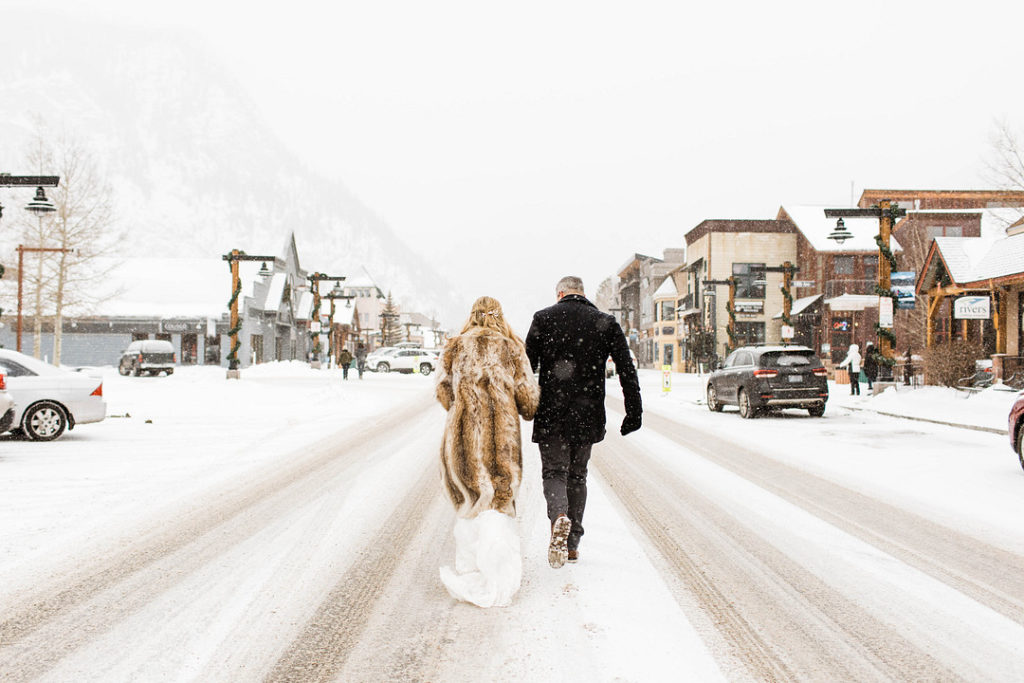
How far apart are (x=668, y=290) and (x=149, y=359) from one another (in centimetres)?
4462

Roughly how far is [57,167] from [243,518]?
39396 millimetres

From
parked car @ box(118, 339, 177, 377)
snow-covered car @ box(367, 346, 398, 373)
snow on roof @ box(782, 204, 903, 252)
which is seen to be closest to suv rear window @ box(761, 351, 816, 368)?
parked car @ box(118, 339, 177, 377)

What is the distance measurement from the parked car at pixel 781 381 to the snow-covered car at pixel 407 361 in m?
34.9

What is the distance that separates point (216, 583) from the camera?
16.1 feet

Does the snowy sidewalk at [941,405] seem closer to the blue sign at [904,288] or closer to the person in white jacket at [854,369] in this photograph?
the person in white jacket at [854,369]

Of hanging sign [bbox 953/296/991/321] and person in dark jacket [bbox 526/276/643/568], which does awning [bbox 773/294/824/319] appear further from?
person in dark jacket [bbox 526/276/643/568]

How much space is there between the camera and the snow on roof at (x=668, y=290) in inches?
2745

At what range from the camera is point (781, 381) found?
59.1ft

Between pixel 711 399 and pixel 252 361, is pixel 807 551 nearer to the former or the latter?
pixel 711 399

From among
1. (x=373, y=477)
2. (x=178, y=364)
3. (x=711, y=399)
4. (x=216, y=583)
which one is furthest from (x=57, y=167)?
(x=216, y=583)

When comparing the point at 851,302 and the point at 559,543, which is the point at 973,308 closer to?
the point at 559,543

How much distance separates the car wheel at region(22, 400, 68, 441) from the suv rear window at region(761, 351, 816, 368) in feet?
45.9

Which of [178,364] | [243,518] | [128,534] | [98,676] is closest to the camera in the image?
[98,676]

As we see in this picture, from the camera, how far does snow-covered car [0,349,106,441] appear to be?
12484mm
